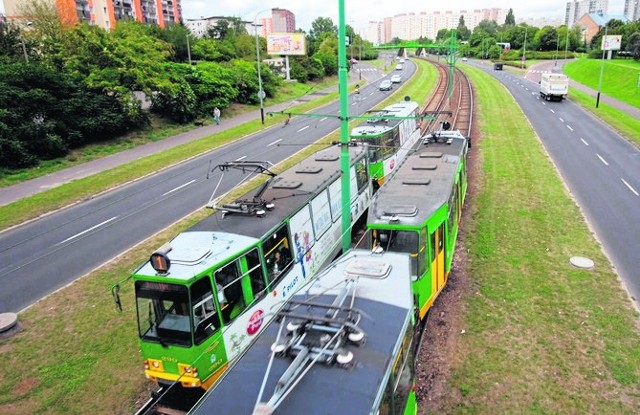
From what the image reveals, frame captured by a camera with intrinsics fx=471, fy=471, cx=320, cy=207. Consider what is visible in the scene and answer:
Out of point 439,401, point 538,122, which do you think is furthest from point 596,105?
point 439,401

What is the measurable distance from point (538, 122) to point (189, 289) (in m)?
35.4

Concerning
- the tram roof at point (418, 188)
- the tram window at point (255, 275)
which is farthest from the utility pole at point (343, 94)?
the tram window at point (255, 275)

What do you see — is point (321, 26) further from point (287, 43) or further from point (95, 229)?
point (95, 229)

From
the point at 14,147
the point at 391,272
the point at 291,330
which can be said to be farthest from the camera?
the point at 14,147

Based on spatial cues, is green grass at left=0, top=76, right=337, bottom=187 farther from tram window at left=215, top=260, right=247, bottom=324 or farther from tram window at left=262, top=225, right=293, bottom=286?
tram window at left=215, top=260, right=247, bottom=324

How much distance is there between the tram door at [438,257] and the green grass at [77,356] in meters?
6.93

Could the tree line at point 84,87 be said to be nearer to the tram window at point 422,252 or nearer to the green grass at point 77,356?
the green grass at point 77,356

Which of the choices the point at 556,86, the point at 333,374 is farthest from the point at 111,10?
the point at 333,374

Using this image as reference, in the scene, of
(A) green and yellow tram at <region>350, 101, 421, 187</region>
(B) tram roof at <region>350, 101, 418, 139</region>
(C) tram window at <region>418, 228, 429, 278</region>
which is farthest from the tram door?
(B) tram roof at <region>350, 101, 418, 139</region>

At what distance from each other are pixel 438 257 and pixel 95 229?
1423cm

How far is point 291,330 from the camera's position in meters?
6.30

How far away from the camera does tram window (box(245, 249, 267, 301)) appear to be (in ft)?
32.2

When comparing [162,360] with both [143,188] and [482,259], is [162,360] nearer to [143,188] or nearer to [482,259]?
[482,259]

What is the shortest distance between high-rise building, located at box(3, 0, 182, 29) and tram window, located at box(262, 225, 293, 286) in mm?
55149
